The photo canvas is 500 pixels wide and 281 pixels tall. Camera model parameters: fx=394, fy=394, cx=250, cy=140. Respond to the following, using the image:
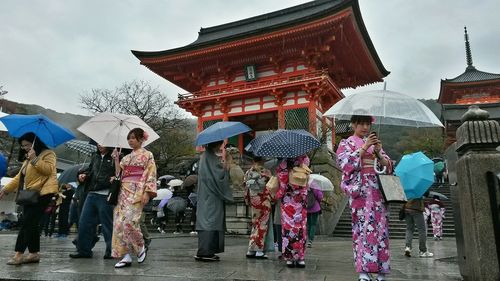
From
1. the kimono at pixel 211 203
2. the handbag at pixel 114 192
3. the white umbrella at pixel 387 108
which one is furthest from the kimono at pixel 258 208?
the white umbrella at pixel 387 108

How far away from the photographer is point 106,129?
5.75 meters

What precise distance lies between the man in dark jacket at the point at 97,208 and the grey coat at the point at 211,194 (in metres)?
1.33

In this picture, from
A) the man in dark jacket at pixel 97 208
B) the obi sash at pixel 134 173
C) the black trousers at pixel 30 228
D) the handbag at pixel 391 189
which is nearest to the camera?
the handbag at pixel 391 189

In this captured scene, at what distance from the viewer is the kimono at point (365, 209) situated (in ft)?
11.9

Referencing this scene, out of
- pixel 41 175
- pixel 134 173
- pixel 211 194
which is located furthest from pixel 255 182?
pixel 41 175

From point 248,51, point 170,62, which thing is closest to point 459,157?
point 248,51

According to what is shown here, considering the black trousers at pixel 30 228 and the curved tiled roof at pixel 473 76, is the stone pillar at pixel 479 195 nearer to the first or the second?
the black trousers at pixel 30 228

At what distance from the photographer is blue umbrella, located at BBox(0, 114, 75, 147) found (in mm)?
4988

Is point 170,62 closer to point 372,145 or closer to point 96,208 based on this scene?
point 96,208

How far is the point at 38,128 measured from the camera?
5.01 meters

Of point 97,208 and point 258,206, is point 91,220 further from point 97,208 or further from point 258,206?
point 258,206

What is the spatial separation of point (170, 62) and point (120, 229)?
1703cm

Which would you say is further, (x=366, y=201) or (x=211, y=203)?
(x=211, y=203)

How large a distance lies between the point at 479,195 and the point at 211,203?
3.09m
